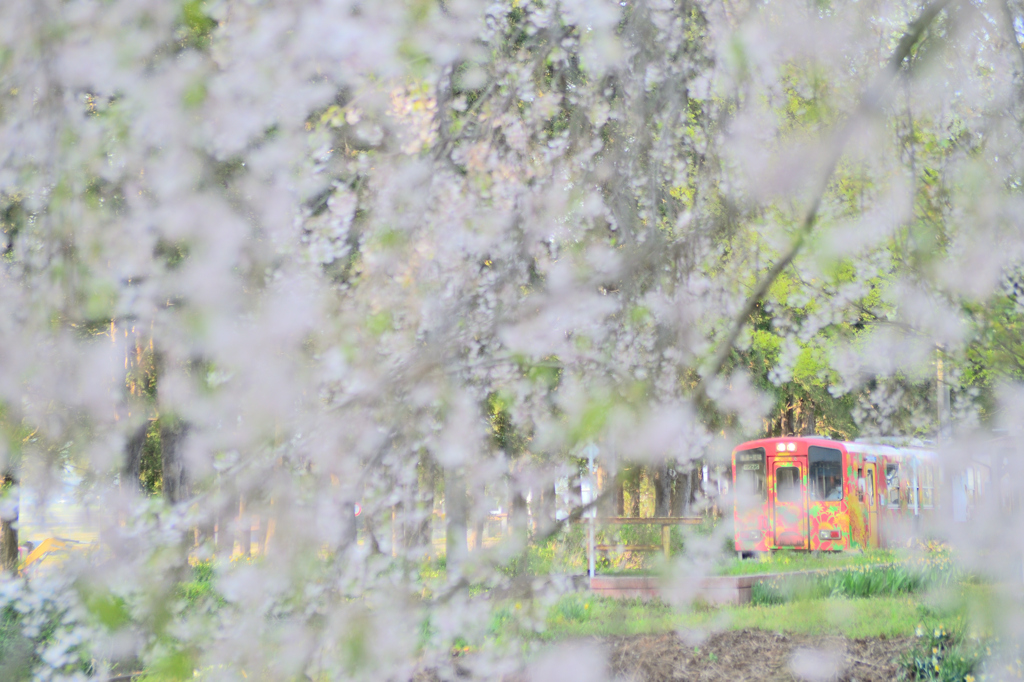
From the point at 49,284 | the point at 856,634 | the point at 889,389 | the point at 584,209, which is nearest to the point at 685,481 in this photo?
the point at 889,389

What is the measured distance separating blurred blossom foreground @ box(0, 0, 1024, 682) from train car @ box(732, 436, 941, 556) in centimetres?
947

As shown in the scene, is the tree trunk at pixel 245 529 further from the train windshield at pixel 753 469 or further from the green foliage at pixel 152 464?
the train windshield at pixel 753 469

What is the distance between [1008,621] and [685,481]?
52.7 ft

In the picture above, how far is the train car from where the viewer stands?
44.0 feet

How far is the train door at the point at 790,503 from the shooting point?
1361cm

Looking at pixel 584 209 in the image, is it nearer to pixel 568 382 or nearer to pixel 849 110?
pixel 568 382

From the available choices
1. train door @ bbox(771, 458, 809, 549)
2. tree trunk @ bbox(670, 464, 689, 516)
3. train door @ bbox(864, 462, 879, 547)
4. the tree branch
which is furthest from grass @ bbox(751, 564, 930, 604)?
tree trunk @ bbox(670, 464, 689, 516)

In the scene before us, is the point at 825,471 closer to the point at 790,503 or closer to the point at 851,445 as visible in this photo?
the point at 851,445

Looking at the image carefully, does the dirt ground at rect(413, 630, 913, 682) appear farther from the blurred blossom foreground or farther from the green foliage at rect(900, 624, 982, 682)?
the blurred blossom foreground

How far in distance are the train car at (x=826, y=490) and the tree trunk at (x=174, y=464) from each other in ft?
27.4

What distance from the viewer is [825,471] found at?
13555 mm

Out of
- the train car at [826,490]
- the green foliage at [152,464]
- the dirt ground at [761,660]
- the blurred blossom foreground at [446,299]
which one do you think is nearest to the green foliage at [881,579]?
the dirt ground at [761,660]

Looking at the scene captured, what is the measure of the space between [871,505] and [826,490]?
956 millimetres

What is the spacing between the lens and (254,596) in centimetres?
188
